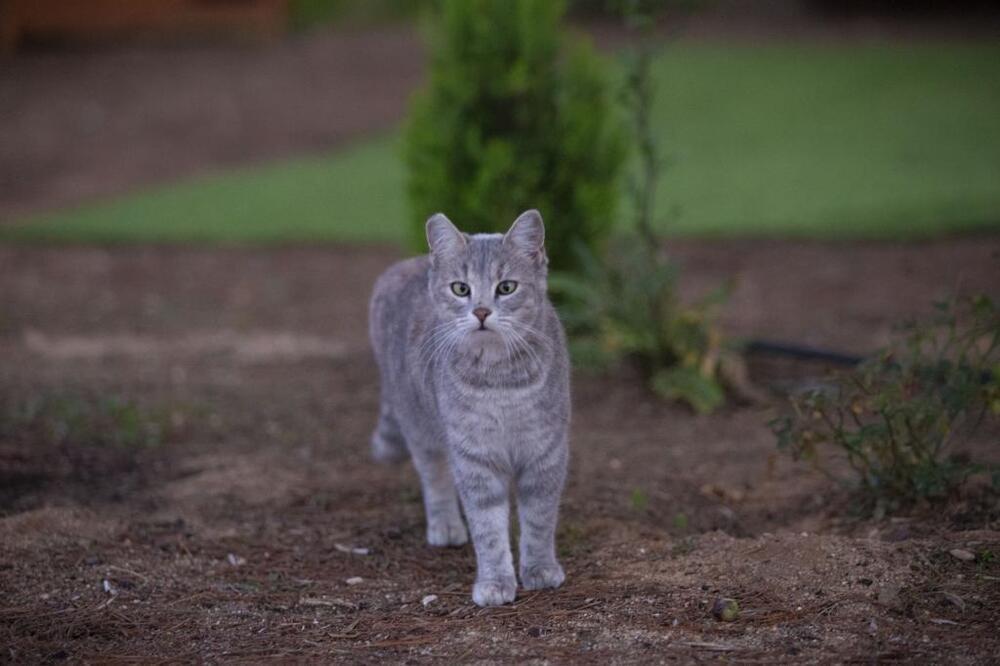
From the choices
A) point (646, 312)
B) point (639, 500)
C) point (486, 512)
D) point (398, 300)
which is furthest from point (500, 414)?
point (646, 312)

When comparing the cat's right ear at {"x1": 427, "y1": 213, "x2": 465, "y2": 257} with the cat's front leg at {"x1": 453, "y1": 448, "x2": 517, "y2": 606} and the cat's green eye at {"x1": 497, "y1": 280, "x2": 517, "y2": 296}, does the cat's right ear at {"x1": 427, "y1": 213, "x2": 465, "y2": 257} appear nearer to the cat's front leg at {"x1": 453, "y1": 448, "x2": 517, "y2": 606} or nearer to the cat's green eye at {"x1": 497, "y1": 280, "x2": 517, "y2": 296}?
the cat's green eye at {"x1": 497, "y1": 280, "x2": 517, "y2": 296}

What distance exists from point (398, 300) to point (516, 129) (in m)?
2.56

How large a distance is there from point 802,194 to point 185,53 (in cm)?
1149

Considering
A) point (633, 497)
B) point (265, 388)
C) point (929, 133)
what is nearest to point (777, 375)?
point (633, 497)

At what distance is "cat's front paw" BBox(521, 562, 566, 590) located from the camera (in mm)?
3965

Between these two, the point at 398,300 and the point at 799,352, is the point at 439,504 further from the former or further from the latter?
the point at 799,352

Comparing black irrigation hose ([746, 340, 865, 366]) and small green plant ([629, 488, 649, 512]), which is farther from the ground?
black irrigation hose ([746, 340, 865, 366])

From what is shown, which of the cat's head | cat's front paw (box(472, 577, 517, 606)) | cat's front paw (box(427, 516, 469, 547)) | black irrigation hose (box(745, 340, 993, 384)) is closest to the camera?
cat's front paw (box(472, 577, 517, 606))

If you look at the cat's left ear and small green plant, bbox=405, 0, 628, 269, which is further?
small green plant, bbox=405, 0, 628, 269

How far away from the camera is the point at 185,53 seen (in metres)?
18.3

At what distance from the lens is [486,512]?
13.1 feet

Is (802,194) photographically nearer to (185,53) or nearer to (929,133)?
(929,133)

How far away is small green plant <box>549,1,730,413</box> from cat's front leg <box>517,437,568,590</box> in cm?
207

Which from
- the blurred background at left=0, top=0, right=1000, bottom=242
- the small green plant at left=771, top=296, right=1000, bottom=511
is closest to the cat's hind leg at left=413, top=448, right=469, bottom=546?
the small green plant at left=771, top=296, right=1000, bottom=511
